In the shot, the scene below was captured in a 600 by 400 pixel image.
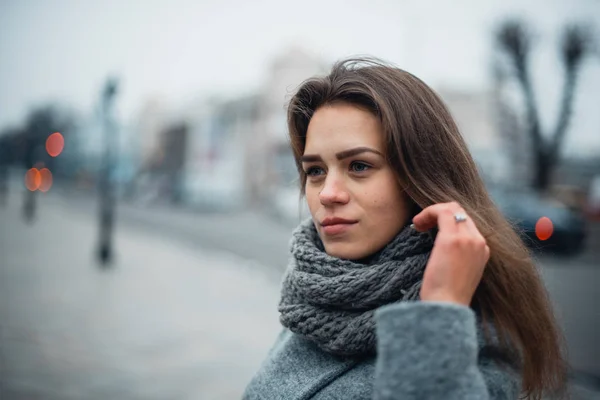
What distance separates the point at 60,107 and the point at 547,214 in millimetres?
28174

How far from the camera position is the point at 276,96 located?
46.1 m

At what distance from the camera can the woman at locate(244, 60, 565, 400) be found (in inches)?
55.3

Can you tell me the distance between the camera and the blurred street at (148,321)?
15.8 feet

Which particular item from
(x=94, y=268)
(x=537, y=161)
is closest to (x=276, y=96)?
(x=537, y=161)

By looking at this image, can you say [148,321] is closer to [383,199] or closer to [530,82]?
[383,199]

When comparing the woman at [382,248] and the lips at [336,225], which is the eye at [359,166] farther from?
the lips at [336,225]

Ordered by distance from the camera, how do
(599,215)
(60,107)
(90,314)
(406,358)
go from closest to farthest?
(406,358) → (90,314) → (599,215) → (60,107)

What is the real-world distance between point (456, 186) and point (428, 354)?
59 cm

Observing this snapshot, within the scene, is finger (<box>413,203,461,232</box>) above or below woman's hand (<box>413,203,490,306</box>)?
above

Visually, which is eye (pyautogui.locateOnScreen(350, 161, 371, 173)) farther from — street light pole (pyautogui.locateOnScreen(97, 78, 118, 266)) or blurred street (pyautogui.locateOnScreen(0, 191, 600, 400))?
street light pole (pyautogui.locateOnScreen(97, 78, 118, 266))

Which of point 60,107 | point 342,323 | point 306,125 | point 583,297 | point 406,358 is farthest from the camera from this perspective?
point 60,107

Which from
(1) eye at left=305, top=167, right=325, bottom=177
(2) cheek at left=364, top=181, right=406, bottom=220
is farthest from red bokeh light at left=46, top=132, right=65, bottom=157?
(2) cheek at left=364, top=181, right=406, bottom=220

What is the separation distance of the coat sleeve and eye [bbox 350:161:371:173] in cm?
46

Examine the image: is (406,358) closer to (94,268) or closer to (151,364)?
(151,364)
